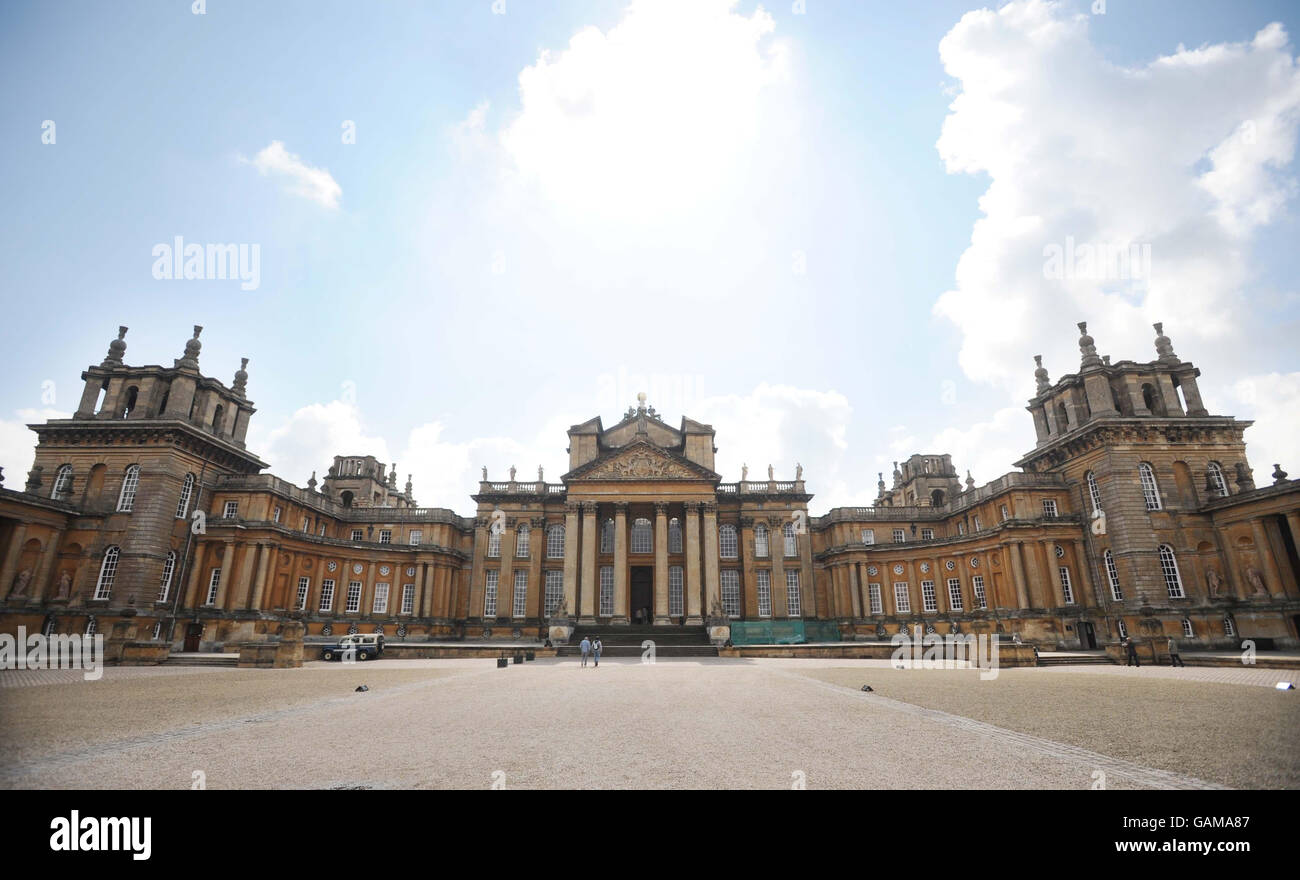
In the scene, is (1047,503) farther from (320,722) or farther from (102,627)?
(102,627)

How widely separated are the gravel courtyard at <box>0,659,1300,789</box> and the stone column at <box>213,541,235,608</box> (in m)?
22.3

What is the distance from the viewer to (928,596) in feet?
144

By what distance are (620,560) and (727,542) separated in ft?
35.1

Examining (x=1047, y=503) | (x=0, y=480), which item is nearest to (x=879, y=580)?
(x=1047, y=503)

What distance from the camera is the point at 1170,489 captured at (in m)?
33.8

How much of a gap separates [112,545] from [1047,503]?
5856 centimetres

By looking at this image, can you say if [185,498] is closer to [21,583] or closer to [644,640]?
[21,583]

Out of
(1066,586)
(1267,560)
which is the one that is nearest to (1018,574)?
(1066,586)

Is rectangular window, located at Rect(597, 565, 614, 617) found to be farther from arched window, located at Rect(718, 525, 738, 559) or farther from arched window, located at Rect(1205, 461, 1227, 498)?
arched window, located at Rect(1205, 461, 1227, 498)

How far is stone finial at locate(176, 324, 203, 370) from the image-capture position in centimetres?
3725

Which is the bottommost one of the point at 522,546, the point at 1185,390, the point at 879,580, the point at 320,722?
the point at 320,722

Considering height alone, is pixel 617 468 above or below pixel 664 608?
above
